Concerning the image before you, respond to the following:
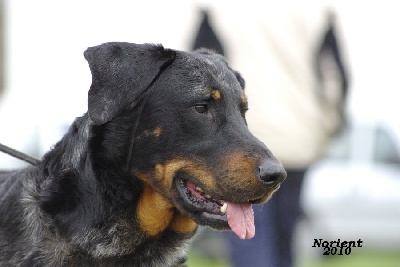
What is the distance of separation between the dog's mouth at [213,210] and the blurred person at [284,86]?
7.58 ft

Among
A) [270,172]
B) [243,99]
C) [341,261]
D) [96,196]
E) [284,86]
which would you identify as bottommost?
[341,261]

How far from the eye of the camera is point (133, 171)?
179 inches

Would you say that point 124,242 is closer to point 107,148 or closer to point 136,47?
point 107,148

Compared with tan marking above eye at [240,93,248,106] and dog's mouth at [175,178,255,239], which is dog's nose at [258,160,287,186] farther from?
tan marking above eye at [240,93,248,106]

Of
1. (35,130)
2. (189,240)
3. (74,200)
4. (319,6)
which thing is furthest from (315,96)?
(35,130)

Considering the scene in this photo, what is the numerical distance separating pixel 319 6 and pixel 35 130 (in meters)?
6.80

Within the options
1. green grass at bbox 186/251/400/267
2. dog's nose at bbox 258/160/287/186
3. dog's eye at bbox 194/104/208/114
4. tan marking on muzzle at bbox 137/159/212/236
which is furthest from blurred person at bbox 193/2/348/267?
green grass at bbox 186/251/400/267

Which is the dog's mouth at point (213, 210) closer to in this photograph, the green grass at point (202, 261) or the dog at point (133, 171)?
the dog at point (133, 171)

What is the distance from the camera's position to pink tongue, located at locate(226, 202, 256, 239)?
444 centimetres

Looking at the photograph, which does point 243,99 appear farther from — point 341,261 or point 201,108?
point 341,261

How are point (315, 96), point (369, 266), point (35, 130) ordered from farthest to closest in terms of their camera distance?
point (35, 130) < point (369, 266) < point (315, 96)

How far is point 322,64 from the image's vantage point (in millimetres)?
7051

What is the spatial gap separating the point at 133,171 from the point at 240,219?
21.1 inches

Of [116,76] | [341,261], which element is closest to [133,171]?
[116,76]
